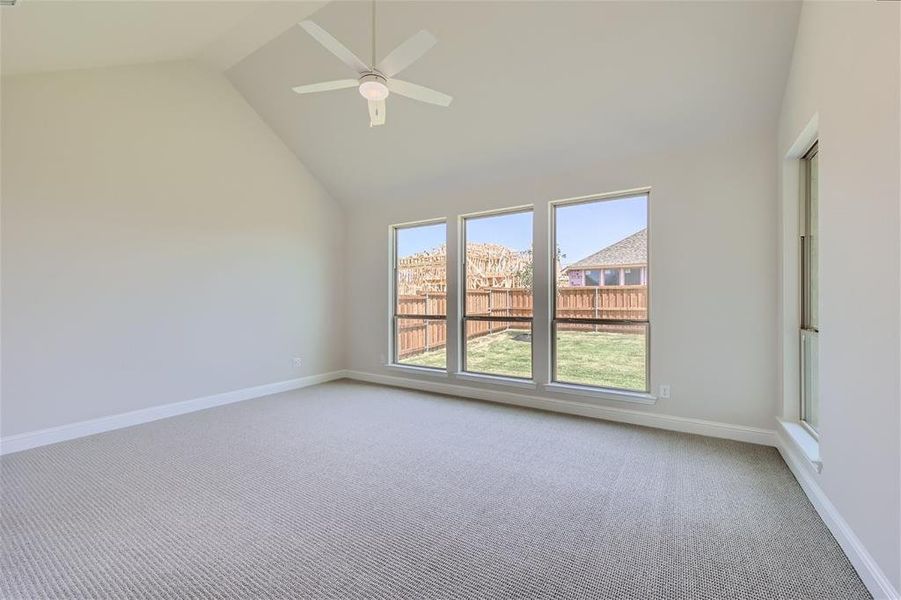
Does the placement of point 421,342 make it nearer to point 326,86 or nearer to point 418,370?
point 418,370

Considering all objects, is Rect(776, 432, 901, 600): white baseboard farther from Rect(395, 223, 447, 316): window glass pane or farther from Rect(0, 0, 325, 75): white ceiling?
Rect(0, 0, 325, 75): white ceiling

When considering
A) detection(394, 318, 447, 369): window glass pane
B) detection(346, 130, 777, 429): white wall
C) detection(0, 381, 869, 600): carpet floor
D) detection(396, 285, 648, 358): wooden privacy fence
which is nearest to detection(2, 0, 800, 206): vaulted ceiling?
detection(346, 130, 777, 429): white wall

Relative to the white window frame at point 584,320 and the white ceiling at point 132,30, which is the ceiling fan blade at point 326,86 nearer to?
the white ceiling at point 132,30

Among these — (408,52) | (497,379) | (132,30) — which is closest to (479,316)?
(497,379)

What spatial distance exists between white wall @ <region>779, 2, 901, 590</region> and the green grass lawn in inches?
66.5

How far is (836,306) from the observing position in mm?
2006

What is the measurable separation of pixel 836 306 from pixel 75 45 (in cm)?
535

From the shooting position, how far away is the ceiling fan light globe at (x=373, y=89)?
2.41 meters

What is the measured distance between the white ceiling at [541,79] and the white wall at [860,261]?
0.54 m

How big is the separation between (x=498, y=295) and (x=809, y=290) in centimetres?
278

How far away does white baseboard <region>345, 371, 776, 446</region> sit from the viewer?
10.7 ft

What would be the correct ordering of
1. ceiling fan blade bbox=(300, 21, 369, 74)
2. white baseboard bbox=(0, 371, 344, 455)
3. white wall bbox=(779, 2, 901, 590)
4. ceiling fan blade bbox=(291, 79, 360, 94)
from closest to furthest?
white wall bbox=(779, 2, 901, 590), ceiling fan blade bbox=(300, 21, 369, 74), ceiling fan blade bbox=(291, 79, 360, 94), white baseboard bbox=(0, 371, 344, 455)

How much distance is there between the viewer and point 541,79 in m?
3.34

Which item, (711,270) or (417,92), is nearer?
(417,92)
